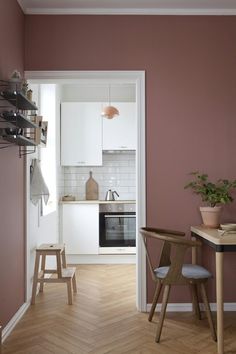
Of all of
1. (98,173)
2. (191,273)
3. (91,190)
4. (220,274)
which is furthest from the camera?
(98,173)

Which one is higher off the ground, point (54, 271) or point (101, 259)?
point (54, 271)

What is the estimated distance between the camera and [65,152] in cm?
563

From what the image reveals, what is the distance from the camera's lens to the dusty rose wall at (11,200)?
8.92 ft

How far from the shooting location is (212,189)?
10.5ft

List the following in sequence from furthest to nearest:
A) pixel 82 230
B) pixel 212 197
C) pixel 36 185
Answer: pixel 82 230
pixel 36 185
pixel 212 197

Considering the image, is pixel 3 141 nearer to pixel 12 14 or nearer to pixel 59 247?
pixel 12 14

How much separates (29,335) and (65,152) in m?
3.22

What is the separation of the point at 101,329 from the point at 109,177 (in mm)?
3306

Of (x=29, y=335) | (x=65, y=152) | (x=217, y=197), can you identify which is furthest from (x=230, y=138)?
(x=65, y=152)

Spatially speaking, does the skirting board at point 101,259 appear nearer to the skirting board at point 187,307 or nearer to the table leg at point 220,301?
the skirting board at point 187,307

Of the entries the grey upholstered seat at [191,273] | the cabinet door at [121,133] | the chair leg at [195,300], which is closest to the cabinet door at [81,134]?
the cabinet door at [121,133]

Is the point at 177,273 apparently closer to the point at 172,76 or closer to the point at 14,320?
the point at 14,320

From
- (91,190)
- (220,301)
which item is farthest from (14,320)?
(91,190)

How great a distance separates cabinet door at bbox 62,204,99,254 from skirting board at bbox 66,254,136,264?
95mm
